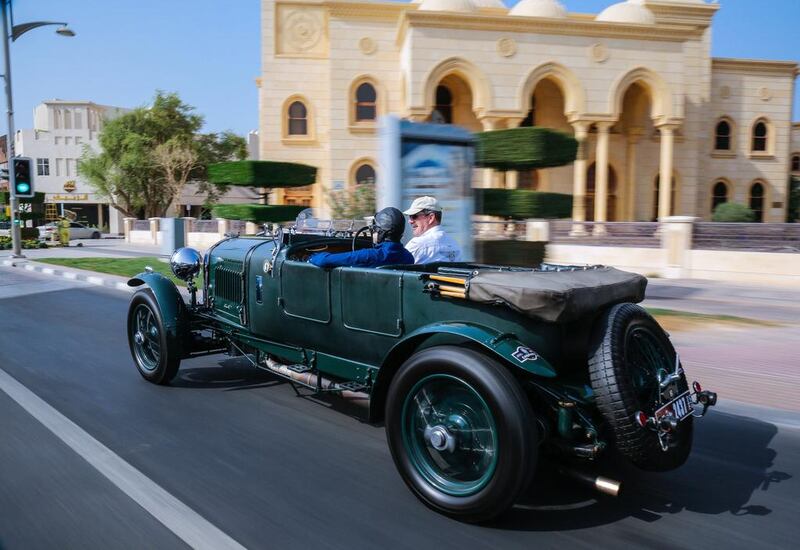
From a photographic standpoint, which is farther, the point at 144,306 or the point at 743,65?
the point at 743,65

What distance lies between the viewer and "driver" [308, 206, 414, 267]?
4.06m

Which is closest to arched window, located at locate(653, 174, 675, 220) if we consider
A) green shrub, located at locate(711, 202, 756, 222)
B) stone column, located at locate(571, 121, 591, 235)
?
green shrub, located at locate(711, 202, 756, 222)

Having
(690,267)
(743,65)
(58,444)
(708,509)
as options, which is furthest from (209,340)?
(743,65)

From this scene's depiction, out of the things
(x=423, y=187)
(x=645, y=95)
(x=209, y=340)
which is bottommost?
(x=209, y=340)

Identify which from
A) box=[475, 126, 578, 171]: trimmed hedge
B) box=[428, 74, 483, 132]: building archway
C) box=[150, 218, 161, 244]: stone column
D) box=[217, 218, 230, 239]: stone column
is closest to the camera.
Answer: box=[475, 126, 578, 171]: trimmed hedge

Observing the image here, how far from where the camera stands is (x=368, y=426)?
14.8 feet

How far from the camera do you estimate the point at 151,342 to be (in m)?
5.64

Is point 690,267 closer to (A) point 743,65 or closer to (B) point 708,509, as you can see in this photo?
(B) point 708,509

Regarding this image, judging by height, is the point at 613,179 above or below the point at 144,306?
above

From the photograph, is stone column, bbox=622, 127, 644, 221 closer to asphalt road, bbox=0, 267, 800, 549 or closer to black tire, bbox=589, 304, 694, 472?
asphalt road, bbox=0, 267, 800, 549

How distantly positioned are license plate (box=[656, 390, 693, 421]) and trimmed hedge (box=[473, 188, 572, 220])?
10154mm

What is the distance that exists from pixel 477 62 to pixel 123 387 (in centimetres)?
2179

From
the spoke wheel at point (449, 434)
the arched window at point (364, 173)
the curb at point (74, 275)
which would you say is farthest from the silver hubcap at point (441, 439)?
the arched window at point (364, 173)

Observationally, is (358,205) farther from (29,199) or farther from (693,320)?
Result: (29,199)
